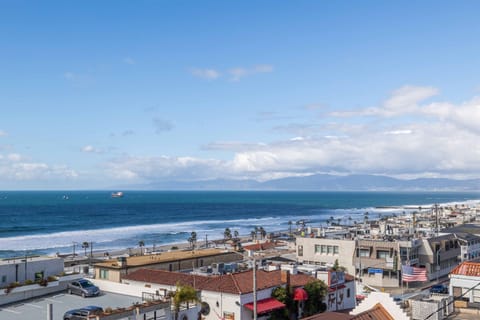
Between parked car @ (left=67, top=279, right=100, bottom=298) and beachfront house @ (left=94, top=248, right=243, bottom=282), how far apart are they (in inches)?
321

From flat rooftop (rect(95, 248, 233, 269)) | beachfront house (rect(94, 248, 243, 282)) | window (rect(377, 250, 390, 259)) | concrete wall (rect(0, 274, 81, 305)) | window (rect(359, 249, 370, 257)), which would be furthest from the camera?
window (rect(359, 249, 370, 257))

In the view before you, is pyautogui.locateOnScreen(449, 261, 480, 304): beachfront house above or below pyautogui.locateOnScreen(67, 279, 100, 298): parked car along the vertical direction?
above

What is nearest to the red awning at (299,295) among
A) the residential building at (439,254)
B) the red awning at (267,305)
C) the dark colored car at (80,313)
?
the red awning at (267,305)

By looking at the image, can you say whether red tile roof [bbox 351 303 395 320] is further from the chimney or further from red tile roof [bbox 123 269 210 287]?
red tile roof [bbox 123 269 210 287]

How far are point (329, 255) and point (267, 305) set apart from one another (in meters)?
41.3

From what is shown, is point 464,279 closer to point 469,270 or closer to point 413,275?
point 469,270

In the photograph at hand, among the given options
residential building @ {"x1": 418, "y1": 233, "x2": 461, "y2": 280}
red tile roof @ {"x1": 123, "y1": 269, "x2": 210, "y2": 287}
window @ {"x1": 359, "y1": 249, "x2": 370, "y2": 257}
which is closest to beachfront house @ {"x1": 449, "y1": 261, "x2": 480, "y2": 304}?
red tile roof @ {"x1": 123, "y1": 269, "x2": 210, "y2": 287}

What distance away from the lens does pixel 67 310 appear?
36.4m

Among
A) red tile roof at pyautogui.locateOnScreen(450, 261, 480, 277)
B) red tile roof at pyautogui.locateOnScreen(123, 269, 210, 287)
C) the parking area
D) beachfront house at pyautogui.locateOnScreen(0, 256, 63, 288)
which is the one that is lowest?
the parking area

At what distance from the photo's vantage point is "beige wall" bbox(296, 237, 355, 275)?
263ft

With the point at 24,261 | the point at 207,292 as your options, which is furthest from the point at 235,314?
the point at 24,261

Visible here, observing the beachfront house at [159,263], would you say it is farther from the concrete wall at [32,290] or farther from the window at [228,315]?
the window at [228,315]

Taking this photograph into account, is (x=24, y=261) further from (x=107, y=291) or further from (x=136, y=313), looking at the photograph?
(x=136, y=313)

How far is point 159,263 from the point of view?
180ft
